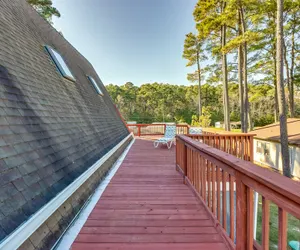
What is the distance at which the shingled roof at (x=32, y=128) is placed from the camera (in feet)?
5.29

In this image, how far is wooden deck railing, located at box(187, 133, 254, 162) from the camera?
467 centimetres

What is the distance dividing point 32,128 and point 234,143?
4.34 metres

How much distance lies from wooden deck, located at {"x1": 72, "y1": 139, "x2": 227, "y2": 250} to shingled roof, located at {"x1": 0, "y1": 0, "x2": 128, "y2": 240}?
0.62m

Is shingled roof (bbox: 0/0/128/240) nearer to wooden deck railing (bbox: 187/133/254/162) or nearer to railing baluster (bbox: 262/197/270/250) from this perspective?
railing baluster (bbox: 262/197/270/250)

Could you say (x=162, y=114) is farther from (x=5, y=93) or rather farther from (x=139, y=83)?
(x=5, y=93)

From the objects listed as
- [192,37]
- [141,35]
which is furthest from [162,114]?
[141,35]

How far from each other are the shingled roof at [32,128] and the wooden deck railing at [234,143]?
8.83 ft

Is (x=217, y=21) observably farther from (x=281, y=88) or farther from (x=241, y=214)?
(x=241, y=214)

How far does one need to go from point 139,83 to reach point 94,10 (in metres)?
19.2

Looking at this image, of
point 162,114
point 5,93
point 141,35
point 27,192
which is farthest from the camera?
point 162,114

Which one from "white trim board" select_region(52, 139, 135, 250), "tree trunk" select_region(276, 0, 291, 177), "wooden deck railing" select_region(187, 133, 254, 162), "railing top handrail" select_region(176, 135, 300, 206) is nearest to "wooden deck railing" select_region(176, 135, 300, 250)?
"railing top handrail" select_region(176, 135, 300, 206)

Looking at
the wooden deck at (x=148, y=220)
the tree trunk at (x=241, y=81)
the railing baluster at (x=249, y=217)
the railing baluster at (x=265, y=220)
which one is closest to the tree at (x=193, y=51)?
the tree trunk at (x=241, y=81)

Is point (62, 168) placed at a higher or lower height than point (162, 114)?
lower

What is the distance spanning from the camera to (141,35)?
1548 cm
